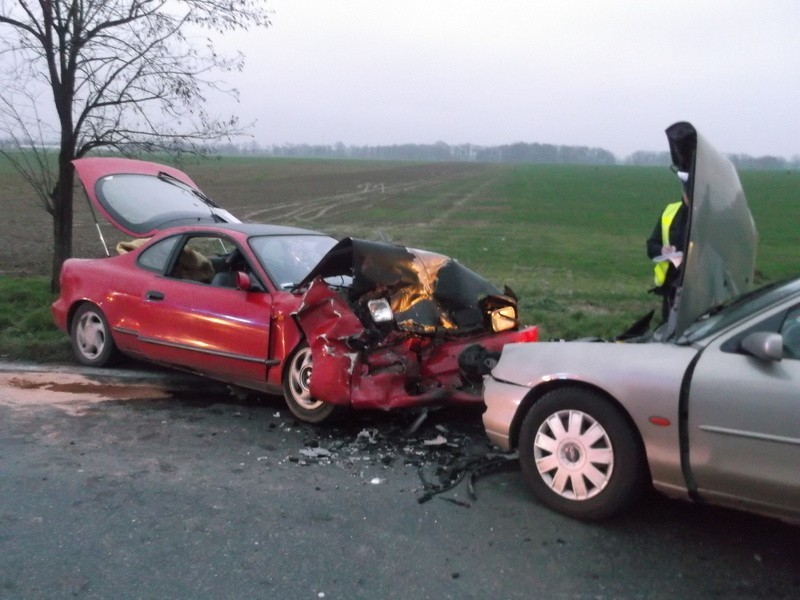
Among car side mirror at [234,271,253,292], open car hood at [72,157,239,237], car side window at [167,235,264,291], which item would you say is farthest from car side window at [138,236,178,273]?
car side mirror at [234,271,253,292]

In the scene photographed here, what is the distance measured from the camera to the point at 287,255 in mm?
6887

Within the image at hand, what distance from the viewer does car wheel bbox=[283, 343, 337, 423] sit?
18.9ft

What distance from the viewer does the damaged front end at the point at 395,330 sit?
557 cm

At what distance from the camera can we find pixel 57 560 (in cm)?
367

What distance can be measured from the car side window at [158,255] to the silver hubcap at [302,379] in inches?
75.1

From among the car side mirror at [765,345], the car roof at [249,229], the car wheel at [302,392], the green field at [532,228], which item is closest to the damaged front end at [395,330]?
the car wheel at [302,392]

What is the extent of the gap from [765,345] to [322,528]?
88.3 inches

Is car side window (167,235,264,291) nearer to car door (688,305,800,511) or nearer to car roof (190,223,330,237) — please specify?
car roof (190,223,330,237)

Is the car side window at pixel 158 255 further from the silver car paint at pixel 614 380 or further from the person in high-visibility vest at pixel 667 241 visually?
the person in high-visibility vest at pixel 667 241

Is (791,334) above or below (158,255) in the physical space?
above

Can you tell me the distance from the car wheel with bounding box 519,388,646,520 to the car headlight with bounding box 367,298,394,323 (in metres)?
1.61

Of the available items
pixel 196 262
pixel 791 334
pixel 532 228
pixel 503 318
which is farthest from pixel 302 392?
pixel 532 228

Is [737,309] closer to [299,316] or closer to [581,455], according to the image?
[581,455]

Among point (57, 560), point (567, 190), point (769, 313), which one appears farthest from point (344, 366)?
point (567, 190)
